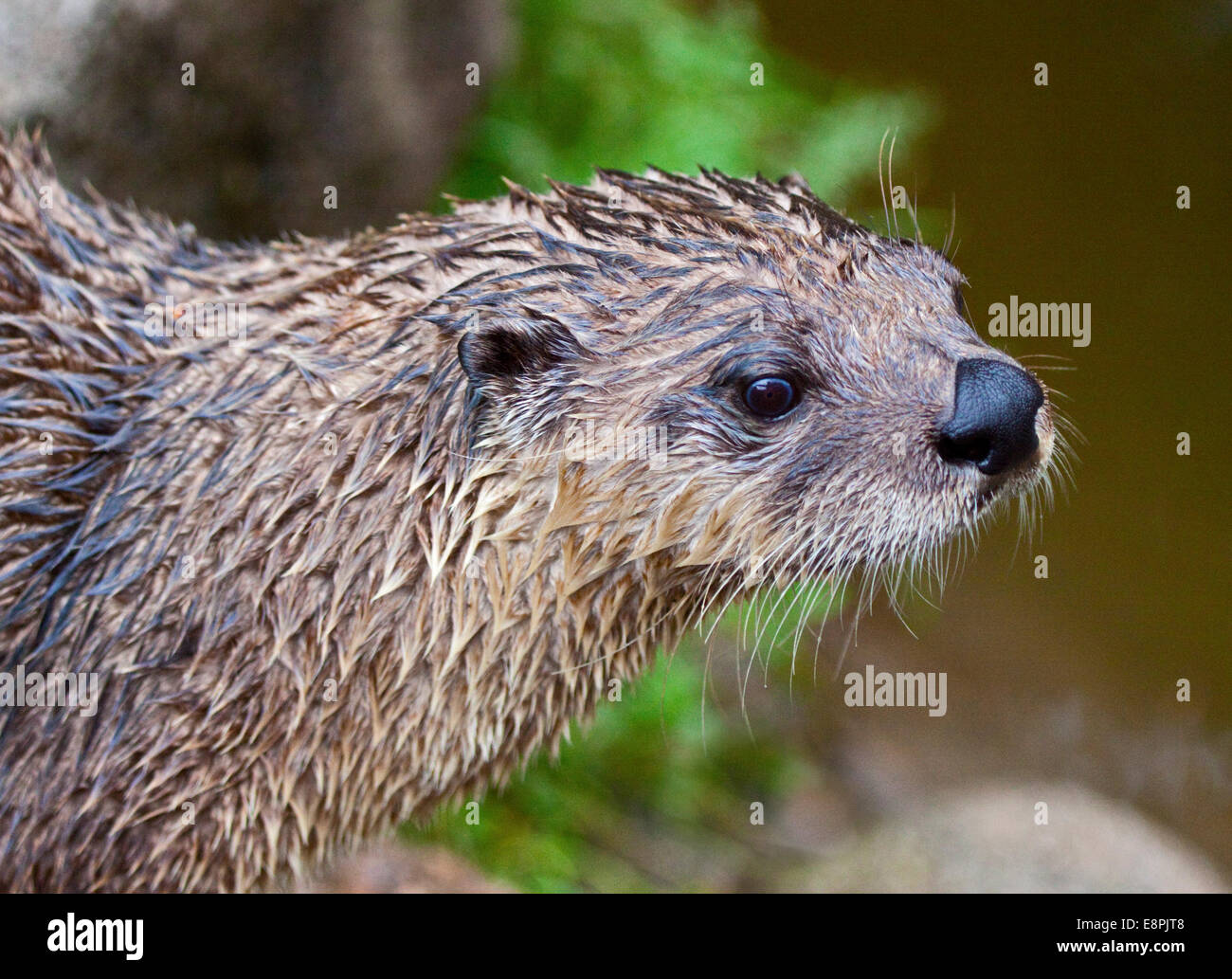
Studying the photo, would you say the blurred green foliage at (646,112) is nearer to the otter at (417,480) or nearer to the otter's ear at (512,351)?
the otter at (417,480)

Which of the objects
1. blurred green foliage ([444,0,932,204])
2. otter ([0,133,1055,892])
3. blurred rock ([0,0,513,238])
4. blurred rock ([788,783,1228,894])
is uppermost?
blurred green foliage ([444,0,932,204])

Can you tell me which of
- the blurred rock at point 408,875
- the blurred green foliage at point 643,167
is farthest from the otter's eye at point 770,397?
the blurred green foliage at point 643,167

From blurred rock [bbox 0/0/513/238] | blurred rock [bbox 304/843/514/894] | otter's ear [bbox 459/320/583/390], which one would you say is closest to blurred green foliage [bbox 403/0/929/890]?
blurred rock [bbox 304/843/514/894]

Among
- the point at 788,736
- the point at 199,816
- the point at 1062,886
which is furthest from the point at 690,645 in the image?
the point at 199,816

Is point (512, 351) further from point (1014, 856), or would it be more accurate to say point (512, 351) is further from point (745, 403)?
point (1014, 856)

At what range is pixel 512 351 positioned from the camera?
2127 millimetres

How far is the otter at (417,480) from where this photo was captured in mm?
2104

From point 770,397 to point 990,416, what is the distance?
377 millimetres

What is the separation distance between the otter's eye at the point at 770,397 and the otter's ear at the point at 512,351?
324 mm

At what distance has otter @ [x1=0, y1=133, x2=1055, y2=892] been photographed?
2104mm

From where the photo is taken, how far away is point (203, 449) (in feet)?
7.82

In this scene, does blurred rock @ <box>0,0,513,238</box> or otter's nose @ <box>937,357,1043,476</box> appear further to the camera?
blurred rock @ <box>0,0,513,238</box>

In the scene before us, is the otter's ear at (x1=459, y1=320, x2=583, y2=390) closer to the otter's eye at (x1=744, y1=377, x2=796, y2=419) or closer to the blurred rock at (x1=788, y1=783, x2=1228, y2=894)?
the otter's eye at (x1=744, y1=377, x2=796, y2=419)

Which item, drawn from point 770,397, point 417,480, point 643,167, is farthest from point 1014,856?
point 417,480
